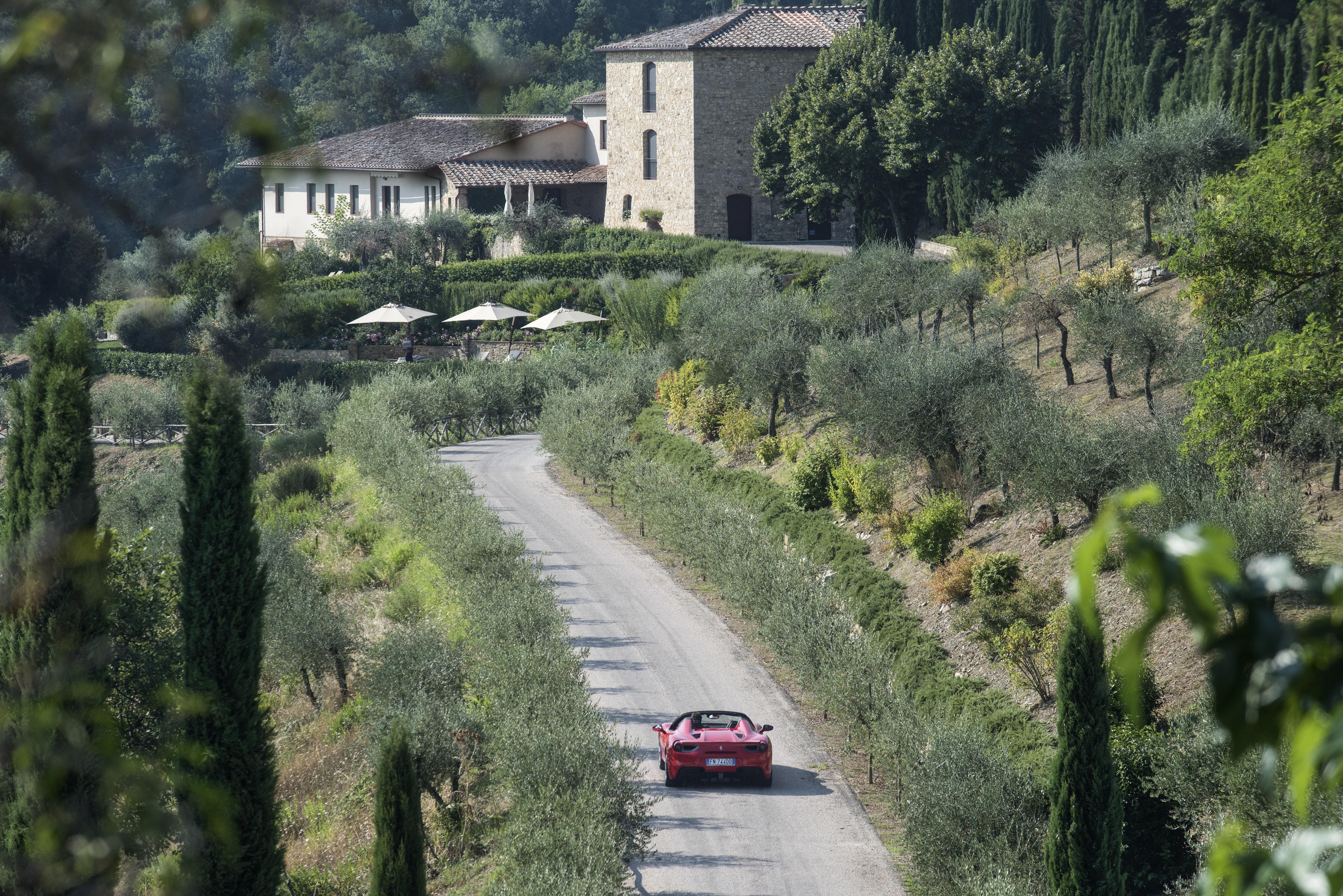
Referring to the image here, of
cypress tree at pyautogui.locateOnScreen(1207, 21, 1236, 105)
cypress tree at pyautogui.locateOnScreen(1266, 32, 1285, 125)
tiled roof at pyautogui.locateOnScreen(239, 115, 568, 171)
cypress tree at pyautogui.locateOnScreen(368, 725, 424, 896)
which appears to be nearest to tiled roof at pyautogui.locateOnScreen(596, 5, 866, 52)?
tiled roof at pyautogui.locateOnScreen(239, 115, 568, 171)

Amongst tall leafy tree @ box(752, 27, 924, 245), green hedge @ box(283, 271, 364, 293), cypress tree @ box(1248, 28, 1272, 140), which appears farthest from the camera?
green hedge @ box(283, 271, 364, 293)

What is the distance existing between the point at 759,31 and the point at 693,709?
4080cm

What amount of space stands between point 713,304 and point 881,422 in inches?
453

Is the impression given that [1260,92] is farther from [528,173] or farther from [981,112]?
[528,173]

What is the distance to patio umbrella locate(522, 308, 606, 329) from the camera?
41.2 meters

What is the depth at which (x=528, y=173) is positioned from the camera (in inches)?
2228

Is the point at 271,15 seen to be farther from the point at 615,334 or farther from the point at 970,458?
the point at 615,334

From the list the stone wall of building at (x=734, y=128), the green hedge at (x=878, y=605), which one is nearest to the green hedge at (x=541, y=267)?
the stone wall of building at (x=734, y=128)

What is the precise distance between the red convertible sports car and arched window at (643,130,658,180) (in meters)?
40.8

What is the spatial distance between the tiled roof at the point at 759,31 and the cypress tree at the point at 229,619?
4211cm

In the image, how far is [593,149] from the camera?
58.9 meters

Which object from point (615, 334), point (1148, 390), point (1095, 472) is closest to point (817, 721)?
point (1095, 472)

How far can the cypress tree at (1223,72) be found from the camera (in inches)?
1107

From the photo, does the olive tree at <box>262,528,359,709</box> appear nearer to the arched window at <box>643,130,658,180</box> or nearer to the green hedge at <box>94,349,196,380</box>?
the green hedge at <box>94,349,196,380</box>
